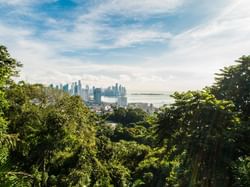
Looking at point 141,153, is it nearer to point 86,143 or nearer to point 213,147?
point 86,143

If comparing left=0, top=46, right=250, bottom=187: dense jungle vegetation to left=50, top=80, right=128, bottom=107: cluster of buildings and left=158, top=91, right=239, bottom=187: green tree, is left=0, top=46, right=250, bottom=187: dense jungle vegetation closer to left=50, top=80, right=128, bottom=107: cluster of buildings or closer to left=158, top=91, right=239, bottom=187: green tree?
left=158, top=91, right=239, bottom=187: green tree

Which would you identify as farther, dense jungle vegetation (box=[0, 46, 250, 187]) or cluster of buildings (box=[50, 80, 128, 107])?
cluster of buildings (box=[50, 80, 128, 107])

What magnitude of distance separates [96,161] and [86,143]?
115cm

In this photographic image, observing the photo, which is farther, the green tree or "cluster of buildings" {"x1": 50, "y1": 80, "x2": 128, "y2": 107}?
"cluster of buildings" {"x1": 50, "y1": 80, "x2": 128, "y2": 107}

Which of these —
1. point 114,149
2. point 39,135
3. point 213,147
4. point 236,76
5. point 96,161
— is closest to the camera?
point 213,147

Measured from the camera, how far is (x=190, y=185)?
24.5 ft

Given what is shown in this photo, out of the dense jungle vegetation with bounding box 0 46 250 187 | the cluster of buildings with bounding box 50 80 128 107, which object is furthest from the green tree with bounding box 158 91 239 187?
the cluster of buildings with bounding box 50 80 128 107

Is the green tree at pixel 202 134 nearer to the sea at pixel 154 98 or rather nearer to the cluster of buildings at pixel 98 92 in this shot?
the sea at pixel 154 98

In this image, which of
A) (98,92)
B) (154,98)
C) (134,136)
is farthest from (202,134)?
(98,92)

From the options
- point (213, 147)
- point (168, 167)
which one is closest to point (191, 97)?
point (213, 147)

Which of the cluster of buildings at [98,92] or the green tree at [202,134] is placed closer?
the green tree at [202,134]

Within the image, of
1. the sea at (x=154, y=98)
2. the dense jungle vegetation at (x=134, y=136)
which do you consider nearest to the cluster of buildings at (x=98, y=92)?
the sea at (x=154, y=98)

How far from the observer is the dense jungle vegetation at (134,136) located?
684cm

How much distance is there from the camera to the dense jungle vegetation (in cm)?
684
